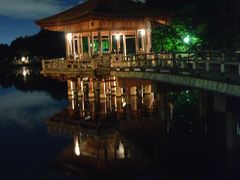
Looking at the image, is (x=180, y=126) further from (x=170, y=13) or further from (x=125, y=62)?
(x=170, y=13)

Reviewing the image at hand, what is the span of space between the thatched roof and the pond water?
5243 mm

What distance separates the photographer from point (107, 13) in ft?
89.8

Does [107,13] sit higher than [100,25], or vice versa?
[107,13]

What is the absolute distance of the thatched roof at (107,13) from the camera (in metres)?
27.2

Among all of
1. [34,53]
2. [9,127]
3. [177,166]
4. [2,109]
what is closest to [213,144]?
[177,166]

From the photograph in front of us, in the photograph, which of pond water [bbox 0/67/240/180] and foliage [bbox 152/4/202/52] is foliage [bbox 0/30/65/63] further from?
pond water [bbox 0/67/240/180]

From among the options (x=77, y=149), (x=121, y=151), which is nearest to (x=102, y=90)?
(x=77, y=149)

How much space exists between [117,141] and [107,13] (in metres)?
10.3

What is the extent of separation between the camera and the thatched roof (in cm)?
2722

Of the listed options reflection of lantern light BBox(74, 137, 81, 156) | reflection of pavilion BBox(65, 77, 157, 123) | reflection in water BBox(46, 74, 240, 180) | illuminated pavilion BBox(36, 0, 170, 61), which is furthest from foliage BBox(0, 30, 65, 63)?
reflection of lantern light BBox(74, 137, 81, 156)

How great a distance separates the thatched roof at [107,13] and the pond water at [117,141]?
17.2 ft

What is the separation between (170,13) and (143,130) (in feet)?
36.8

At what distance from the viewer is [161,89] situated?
20891 mm

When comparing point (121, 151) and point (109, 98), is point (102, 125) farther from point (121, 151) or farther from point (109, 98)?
point (109, 98)
